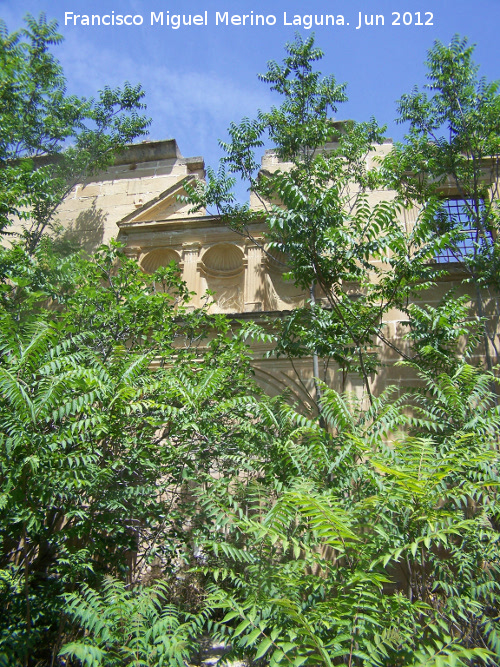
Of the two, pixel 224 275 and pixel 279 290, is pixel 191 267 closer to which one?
pixel 224 275

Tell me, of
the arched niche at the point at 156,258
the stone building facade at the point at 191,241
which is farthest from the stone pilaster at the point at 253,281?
the arched niche at the point at 156,258

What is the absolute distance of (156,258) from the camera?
38.9ft

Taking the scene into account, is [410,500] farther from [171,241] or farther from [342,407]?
[171,241]

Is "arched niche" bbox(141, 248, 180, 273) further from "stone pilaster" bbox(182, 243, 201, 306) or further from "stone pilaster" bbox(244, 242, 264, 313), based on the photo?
"stone pilaster" bbox(244, 242, 264, 313)

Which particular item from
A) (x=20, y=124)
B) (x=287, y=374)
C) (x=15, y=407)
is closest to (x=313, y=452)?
(x=15, y=407)

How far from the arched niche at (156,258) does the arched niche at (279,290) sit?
2.21m

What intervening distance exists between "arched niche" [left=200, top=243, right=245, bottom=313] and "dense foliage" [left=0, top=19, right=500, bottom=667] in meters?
1.34

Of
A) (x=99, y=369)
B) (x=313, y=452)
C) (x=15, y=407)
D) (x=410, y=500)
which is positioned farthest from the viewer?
(x=99, y=369)

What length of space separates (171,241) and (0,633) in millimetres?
8364

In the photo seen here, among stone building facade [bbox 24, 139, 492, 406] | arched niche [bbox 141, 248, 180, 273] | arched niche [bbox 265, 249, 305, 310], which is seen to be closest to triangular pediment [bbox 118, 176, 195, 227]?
stone building facade [bbox 24, 139, 492, 406]

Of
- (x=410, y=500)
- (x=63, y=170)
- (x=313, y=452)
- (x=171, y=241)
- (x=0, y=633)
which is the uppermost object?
(x=63, y=170)

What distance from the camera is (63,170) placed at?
12406 mm

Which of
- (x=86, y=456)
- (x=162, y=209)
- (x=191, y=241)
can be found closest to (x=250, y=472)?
(x=86, y=456)

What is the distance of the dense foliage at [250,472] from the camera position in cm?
386
